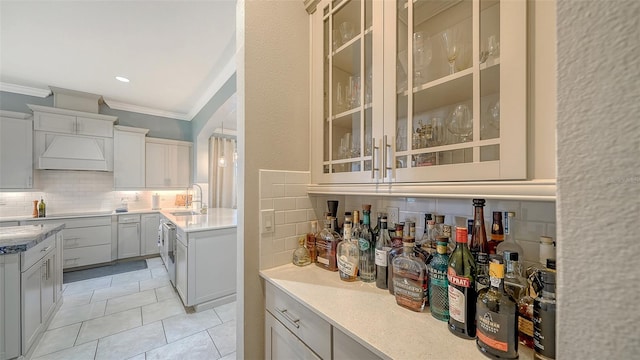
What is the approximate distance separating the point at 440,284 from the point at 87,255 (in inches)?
191

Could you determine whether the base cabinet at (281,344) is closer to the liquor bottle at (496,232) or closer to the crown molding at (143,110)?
the liquor bottle at (496,232)

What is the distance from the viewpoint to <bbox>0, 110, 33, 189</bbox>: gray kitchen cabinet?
3129 mm

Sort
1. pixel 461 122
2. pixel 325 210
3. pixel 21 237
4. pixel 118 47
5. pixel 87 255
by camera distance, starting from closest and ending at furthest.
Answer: pixel 461 122, pixel 325 210, pixel 21 237, pixel 118 47, pixel 87 255

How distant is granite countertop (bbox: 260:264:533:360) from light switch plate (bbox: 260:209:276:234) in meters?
0.23

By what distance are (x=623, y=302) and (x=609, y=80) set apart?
21cm

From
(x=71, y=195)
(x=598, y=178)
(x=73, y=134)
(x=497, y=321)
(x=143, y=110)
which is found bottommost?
(x=497, y=321)

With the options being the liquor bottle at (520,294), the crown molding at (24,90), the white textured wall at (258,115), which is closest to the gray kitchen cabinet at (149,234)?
the crown molding at (24,90)

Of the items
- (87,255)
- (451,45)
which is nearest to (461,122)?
(451,45)

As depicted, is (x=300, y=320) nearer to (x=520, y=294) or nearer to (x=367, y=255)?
(x=367, y=255)

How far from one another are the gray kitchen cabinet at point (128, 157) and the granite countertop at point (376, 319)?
4.17 m

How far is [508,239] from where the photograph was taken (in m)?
0.86

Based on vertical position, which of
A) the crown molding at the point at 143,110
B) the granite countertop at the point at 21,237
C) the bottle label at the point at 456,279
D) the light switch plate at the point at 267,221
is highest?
the crown molding at the point at 143,110

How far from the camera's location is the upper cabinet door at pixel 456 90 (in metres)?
0.68

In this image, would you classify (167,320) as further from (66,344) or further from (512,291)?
(512,291)
